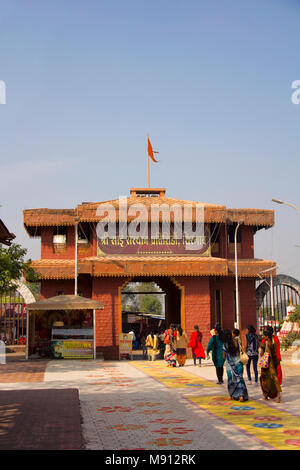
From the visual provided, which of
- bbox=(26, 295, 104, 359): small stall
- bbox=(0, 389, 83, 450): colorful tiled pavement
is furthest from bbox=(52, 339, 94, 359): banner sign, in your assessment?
bbox=(0, 389, 83, 450): colorful tiled pavement

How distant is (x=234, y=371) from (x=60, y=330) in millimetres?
12886

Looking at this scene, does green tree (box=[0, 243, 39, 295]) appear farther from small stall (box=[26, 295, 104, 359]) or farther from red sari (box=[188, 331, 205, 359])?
red sari (box=[188, 331, 205, 359])

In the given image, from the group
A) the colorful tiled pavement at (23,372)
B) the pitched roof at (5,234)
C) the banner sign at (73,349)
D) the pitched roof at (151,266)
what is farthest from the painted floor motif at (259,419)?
the pitched roof at (151,266)

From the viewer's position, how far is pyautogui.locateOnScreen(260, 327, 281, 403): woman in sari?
11039 millimetres

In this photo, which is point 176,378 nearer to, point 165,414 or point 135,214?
point 165,414

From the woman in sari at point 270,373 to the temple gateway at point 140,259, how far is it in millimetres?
12779

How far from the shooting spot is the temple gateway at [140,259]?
26.2 m

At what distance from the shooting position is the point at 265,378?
11.3 meters

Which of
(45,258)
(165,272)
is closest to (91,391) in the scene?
(165,272)

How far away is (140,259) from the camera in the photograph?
2652cm

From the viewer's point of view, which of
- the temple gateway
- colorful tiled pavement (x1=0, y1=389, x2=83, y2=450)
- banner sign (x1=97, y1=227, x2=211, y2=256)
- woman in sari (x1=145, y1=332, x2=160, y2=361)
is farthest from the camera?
banner sign (x1=97, y1=227, x2=211, y2=256)

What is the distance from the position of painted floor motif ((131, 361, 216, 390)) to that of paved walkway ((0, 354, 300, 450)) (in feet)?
0.09

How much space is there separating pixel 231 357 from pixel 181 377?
509 cm

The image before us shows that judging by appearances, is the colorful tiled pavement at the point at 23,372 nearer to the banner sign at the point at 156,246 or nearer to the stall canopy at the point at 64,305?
the stall canopy at the point at 64,305
